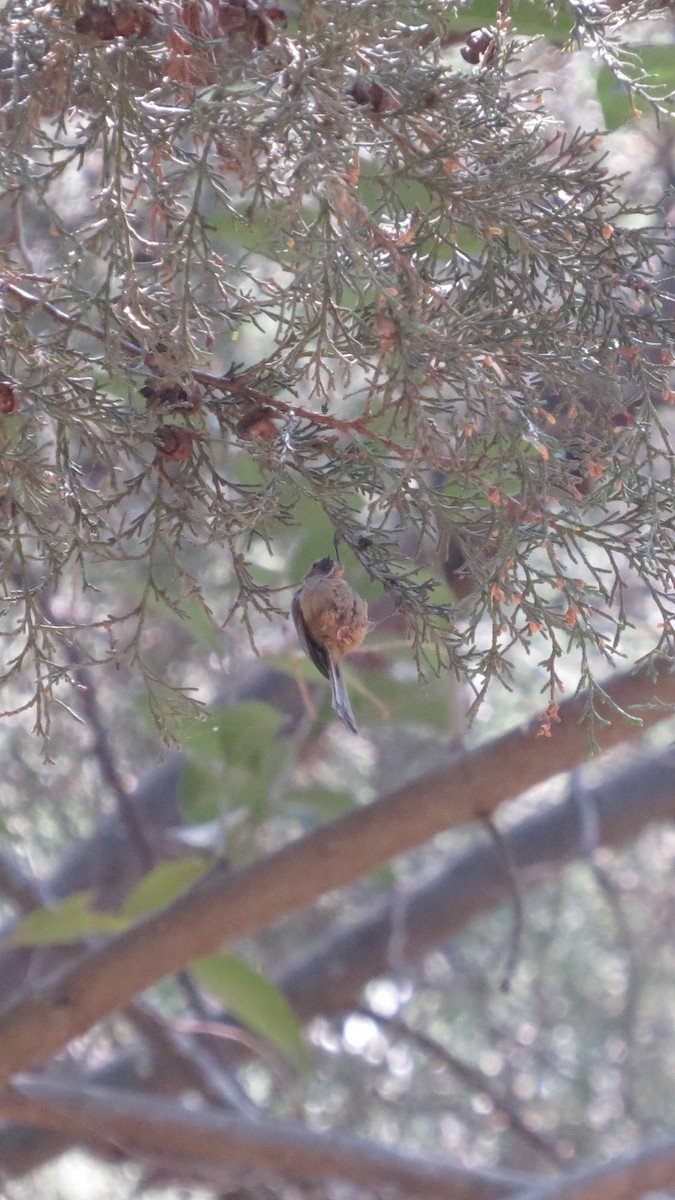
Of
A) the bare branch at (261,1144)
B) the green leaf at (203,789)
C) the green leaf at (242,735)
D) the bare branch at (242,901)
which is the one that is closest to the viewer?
the bare branch at (242,901)

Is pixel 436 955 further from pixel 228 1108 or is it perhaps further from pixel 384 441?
pixel 384 441

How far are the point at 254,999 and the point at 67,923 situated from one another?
40 centimetres

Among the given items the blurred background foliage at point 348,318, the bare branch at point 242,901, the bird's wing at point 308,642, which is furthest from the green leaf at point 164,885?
the bird's wing at point 308,642

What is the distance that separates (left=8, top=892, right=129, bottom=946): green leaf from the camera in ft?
6.46

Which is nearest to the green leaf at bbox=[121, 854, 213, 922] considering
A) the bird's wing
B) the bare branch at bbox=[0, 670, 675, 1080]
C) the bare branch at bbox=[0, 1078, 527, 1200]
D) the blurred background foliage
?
the bare branch at bbox=[0, 670, 675, 1080]

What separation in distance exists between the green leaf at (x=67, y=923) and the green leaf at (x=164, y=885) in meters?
0.04

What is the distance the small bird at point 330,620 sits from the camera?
2.88 feet

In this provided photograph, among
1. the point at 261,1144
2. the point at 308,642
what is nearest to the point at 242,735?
the point at 261,1144

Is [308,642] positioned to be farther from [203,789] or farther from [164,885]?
[203,789]

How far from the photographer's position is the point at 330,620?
876 mm

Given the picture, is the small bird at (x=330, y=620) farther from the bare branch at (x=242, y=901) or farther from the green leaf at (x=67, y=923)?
the green leaf at (x=67, y=923)

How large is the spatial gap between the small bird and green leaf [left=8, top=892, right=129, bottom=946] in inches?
47.6

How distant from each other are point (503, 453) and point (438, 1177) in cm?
194

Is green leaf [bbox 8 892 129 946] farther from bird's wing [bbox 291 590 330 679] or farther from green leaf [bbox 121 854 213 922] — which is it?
bird's wing [bbox 291 590 330 679]
